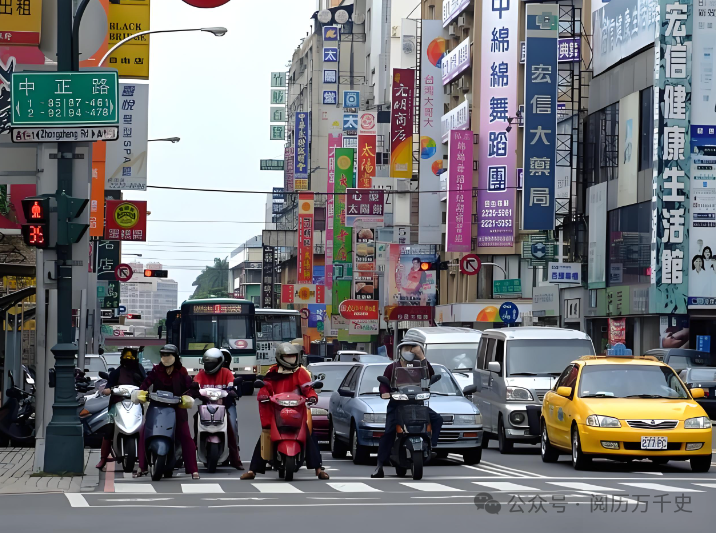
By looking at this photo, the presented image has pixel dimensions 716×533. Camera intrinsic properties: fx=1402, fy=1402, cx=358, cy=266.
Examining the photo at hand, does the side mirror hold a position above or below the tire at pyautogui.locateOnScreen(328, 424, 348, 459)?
above

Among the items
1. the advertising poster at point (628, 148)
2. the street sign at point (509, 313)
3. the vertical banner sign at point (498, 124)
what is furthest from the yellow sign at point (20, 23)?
the vertical banner sign at point (498, 124)

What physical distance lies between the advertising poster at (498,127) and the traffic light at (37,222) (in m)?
51.4

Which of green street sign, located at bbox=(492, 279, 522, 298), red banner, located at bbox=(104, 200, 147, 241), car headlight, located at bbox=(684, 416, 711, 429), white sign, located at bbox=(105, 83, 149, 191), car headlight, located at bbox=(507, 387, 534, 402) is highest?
white sign, located at bbox=(105, 83, 149, 191)

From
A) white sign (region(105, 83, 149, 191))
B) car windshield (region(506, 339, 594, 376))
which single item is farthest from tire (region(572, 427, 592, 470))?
white sign (region(105, 83, 149, 191))

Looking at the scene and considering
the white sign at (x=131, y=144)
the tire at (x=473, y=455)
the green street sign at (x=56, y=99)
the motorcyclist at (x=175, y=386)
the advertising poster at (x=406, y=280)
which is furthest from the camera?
the advertising poster at (x=406, y=280)

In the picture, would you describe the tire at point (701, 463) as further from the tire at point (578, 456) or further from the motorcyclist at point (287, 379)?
the motorcyclist at point (287, 379)

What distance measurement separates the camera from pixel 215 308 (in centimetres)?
4878

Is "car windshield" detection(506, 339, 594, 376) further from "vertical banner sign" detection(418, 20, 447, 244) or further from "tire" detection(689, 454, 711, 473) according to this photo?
"vertical banner sign" detection(418, 20, 447, 244)

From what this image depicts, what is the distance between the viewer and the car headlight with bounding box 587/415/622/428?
1816cm

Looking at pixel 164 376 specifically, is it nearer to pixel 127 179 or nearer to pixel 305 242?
pixel 127 179

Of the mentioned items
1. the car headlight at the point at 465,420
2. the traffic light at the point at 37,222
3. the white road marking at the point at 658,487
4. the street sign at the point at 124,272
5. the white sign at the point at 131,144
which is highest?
the white sign at the point at 131,144

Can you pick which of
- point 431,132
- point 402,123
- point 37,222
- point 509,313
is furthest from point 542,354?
point 431,132

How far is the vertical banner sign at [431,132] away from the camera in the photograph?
7862 cm

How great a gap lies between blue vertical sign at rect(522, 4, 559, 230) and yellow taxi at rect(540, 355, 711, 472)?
33664 mm
